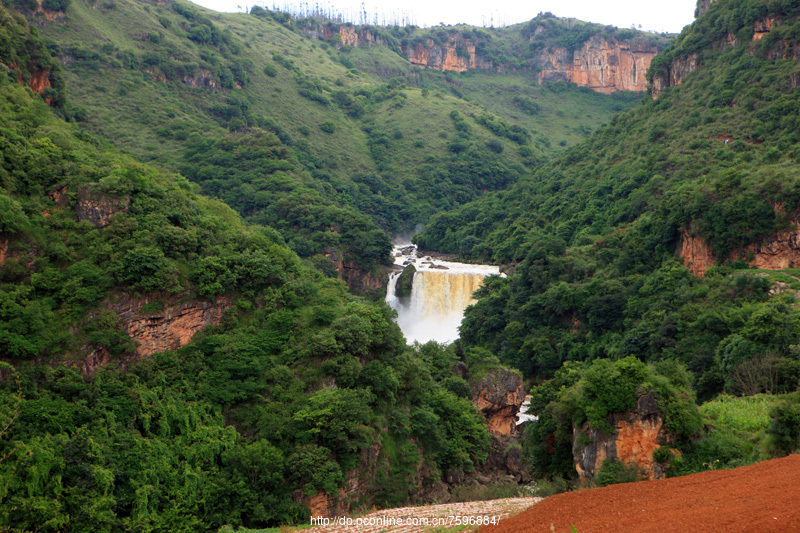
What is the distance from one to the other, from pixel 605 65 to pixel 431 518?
461 feet

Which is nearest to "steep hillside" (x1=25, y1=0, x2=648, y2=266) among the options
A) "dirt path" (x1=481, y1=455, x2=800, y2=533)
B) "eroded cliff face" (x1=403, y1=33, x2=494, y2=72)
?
"eroded cliff face" (x1=403, y1=33, x2=494, y2=72)

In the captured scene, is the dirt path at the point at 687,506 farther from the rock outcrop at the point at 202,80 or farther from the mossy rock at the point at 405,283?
the rock outcrop at the point at 202,80

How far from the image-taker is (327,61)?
135 meters

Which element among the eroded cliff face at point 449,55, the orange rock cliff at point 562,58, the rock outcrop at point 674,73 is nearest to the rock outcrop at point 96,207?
the rock outcrop at point 674,73

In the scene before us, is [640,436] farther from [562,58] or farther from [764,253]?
[562,58]

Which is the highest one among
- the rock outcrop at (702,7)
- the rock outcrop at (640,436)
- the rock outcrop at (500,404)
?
the rock outcrop at (702,7)

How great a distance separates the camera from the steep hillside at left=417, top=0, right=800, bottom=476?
3966cm

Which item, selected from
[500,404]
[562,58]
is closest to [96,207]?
[500,404]

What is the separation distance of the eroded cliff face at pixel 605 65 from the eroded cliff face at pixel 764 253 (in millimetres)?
100823

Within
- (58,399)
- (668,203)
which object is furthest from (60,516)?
(668,203)

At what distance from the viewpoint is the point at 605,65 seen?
144750 millimetres

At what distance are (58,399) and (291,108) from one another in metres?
83.7

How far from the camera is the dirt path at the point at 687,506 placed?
1255 centimetres

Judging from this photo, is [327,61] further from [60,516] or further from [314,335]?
[60,516]
